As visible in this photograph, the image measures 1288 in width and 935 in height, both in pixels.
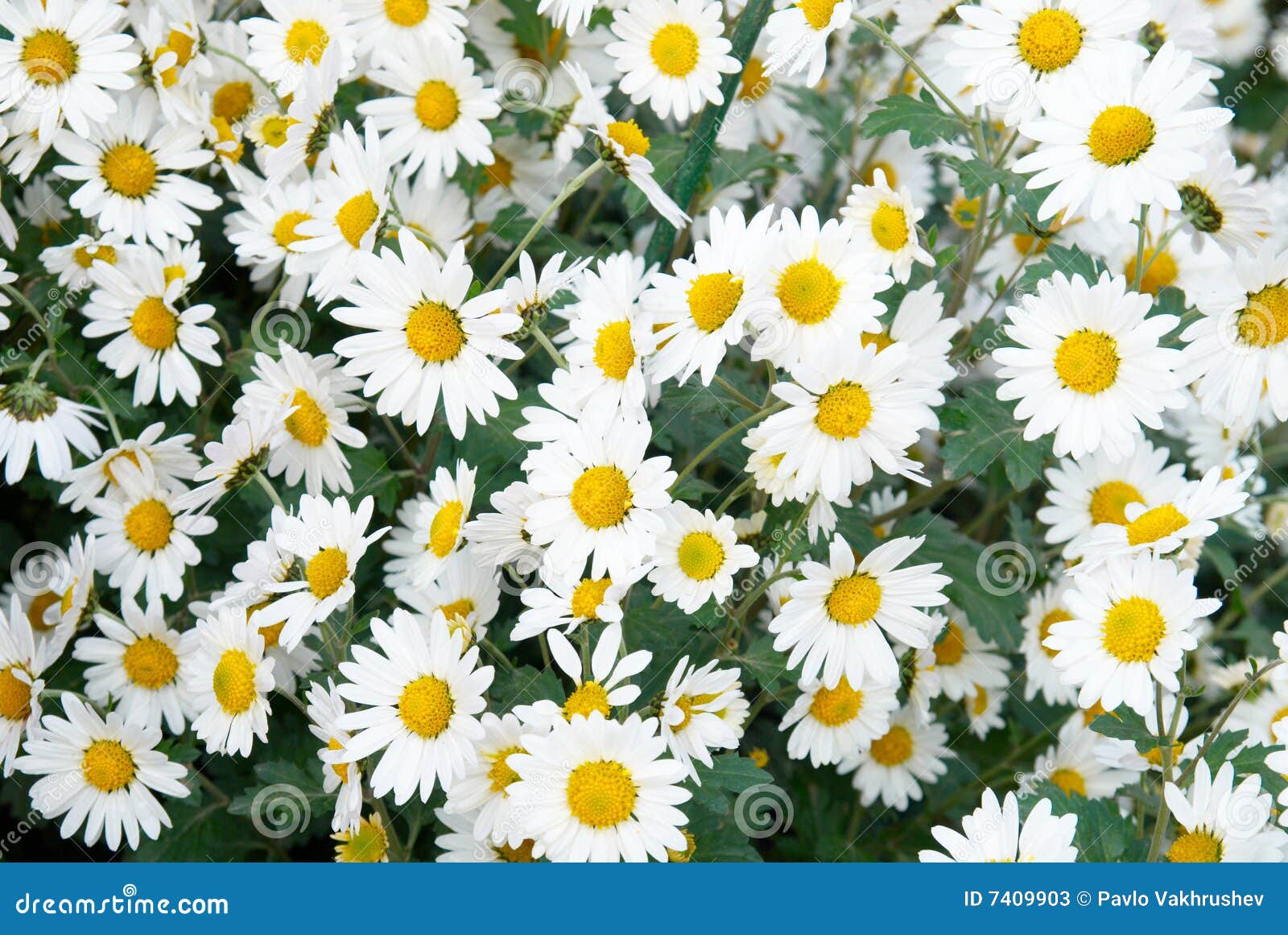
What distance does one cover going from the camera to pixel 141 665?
1843 millimetres

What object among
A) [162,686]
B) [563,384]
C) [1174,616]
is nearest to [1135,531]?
[1174,616]

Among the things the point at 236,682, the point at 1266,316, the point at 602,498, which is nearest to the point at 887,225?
the point at 1266,316

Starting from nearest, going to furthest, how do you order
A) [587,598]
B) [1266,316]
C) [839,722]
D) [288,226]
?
[587,598], [1266,316], [839,722], [288,226]

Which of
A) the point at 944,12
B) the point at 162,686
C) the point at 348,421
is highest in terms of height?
the point at 944,12

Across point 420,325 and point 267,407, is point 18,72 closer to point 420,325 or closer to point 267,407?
point 267,407

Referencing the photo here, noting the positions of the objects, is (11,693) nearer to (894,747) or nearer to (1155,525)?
(894,747)

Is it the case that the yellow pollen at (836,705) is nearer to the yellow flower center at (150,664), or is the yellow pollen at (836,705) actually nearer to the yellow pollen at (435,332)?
the yellow pollen at (435,332)

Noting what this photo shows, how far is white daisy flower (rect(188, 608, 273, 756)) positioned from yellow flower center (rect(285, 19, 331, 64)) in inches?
36.7

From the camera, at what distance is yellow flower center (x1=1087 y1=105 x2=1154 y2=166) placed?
1559mm

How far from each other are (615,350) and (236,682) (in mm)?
682

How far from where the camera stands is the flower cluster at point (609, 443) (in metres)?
1.52

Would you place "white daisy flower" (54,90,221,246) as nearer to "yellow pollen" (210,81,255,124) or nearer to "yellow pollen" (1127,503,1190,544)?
"yellow pollen" (210,81,255,124)

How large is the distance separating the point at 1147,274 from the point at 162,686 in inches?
74.4

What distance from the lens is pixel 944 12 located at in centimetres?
212
